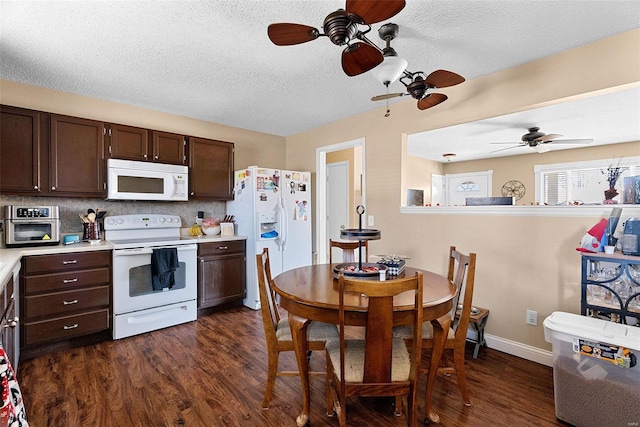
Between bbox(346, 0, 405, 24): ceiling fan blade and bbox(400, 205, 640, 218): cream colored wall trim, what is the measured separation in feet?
6.70

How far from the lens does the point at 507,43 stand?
2.25 meters

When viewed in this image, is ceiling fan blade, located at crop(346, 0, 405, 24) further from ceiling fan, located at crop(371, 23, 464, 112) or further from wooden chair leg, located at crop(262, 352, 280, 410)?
wooden chair leg, located at crop(262, 352, 280, 410)

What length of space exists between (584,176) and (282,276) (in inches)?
247

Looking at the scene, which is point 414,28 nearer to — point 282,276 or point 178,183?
point 282,276

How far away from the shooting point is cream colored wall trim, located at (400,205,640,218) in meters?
2.18

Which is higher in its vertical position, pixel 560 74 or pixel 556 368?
pixel 560 74

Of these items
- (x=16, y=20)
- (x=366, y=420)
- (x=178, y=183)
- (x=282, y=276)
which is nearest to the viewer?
(x=366, y=420)

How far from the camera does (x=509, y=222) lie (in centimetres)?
268

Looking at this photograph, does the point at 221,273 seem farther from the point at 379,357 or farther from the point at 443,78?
the point at 443,78

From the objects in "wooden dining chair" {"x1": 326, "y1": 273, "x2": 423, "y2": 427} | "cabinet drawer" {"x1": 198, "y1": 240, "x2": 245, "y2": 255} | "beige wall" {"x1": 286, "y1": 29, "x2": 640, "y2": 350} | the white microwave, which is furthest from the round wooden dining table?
the white microwave

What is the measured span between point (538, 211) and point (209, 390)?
290 cm

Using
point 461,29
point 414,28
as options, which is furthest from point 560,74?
point 414,28

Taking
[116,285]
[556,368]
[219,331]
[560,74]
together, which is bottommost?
[219,331]

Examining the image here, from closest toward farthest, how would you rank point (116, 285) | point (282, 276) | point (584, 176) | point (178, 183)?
point (282, 276)
point (116, 285)
point (178, 183)
point (584, 176)
